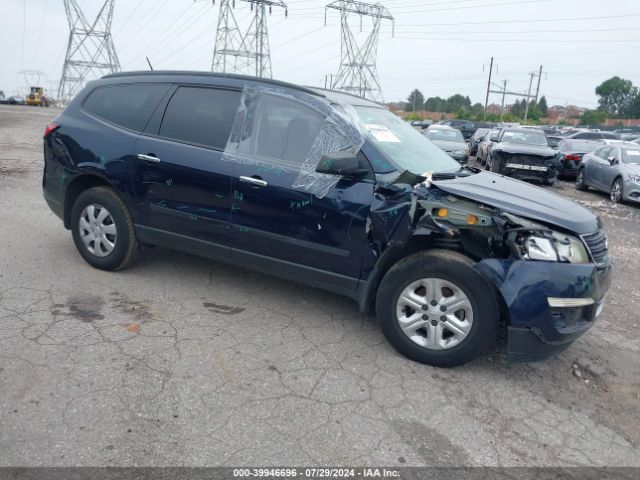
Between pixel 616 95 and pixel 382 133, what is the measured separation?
115 meters

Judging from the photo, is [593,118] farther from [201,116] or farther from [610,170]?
[201,116]

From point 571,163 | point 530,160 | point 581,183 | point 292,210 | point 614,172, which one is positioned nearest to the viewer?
point 292,210

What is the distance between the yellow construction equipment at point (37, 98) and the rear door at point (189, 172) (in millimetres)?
68511

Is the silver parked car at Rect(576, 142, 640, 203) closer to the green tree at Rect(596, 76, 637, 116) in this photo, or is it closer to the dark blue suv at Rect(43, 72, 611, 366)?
the dark blue suv at Rect(43, 72, 611, 366)

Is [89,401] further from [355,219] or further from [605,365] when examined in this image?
[605,365]

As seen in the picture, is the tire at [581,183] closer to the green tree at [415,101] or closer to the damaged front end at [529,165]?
the damaged front end at [529,165]

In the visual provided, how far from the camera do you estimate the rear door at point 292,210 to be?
3.84 metres

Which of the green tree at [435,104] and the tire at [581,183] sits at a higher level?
the green tree at [435,104]

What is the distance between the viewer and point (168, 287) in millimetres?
4801

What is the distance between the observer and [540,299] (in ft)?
10.8

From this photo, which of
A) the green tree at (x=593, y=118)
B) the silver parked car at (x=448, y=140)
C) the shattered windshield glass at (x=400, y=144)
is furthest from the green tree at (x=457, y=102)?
the shattered windshield glass at (x=400, y=144)

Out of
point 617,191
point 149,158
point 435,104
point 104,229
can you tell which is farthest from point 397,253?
point 435,104

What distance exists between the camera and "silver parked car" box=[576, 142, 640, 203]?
39.1 feet

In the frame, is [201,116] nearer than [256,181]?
No
